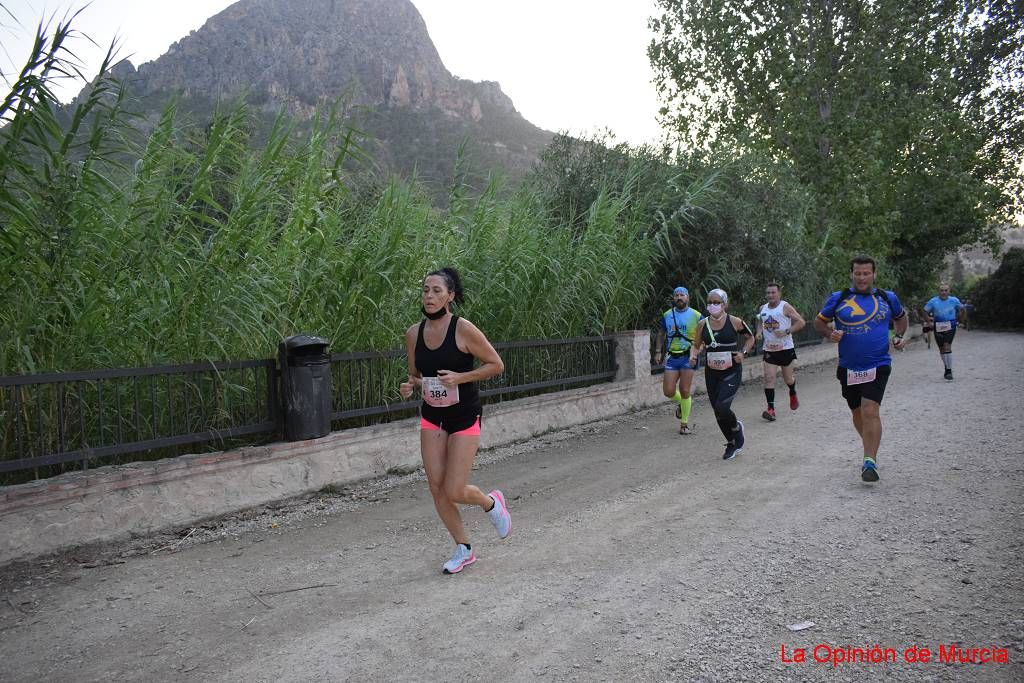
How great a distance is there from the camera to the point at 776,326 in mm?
10531

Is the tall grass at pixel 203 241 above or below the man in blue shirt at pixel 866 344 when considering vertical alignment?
above

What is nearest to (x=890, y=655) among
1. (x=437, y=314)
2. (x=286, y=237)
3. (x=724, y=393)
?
(x=437, y=314)

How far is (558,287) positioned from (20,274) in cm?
623

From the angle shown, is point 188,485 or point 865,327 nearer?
point 188,485

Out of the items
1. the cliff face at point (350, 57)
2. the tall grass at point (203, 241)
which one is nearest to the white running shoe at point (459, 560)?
the tall grass at point (203, 241)

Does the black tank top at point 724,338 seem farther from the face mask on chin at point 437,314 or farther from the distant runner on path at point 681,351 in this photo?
the face mask on chin at point 437,314

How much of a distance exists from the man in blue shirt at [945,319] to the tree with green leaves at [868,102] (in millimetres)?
5218

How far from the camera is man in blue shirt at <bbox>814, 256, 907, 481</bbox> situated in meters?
6.46

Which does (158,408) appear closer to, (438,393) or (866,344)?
(438,393)

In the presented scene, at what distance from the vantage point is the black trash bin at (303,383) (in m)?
6.37

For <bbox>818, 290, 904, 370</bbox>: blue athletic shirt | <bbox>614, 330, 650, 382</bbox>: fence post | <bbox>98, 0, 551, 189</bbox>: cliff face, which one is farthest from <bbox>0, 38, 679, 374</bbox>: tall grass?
<bbox>98, 0, 551, 189</bbox>: cliff face

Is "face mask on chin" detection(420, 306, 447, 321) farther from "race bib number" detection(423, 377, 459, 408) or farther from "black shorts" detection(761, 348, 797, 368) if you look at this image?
"black shorts" detection(761, 348, 797, 368)

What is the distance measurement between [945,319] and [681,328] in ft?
29.5

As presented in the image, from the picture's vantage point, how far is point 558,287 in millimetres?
9781
